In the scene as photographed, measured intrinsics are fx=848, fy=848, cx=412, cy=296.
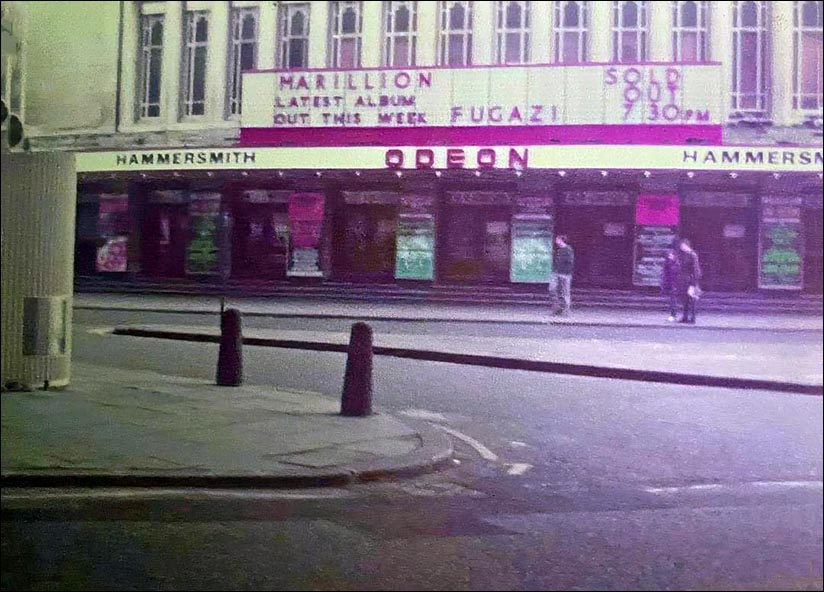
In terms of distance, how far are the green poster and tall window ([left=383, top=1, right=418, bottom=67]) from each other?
0.68 m

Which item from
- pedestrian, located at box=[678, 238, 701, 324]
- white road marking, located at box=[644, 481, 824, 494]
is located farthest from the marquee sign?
white road marking, located at box=[644, 481, 824, 494]

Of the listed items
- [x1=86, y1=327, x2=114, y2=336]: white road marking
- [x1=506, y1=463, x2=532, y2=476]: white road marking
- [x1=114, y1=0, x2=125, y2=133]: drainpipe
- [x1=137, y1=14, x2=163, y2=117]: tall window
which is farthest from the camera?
[x1=506, y1=463, x2=532, y2=476]: white road marking

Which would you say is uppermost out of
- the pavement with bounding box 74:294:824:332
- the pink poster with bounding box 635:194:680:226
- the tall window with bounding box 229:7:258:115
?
the tall window with bounding box 229:7:258:115

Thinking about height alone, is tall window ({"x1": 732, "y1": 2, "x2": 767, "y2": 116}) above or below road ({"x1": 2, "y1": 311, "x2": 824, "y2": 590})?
above

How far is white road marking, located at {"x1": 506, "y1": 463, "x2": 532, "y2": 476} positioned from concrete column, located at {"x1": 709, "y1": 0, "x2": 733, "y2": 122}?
168 centimetres

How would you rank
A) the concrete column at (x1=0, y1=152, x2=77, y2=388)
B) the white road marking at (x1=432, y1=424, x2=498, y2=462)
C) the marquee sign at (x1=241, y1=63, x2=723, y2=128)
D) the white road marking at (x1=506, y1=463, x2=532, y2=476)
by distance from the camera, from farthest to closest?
the white road marking at (x1=432, y1=424, x2=498, y2=462), the white road marking at (x1=506, y1=463, x2=532, y2=476), the concrete column at (x1=0, y1=152, x2=77, y2=388), the marquee sign at (x1=241, y1=63, x2=723, y2=128)

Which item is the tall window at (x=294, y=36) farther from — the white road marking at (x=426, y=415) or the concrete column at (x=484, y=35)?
the white road marking at (x=426, y=415)

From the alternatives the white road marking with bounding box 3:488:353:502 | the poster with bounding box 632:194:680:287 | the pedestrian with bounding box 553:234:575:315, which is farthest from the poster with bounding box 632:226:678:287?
the white road marking with bounding box 3:488:353:502

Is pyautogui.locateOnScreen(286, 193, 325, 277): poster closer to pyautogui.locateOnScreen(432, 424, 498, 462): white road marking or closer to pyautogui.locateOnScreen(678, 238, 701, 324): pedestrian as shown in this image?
pyautogui.locateOnScreen(678, 238, 701, 324): pedestrian

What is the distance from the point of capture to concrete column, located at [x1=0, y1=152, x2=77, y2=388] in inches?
103

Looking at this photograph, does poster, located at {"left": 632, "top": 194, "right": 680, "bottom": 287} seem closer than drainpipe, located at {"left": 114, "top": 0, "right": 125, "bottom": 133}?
Yes

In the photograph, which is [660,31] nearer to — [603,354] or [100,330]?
[603,354]

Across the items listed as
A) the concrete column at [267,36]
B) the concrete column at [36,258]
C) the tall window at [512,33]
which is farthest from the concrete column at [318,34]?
the concrete column at [36,258]

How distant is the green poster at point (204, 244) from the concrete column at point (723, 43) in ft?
4.68
